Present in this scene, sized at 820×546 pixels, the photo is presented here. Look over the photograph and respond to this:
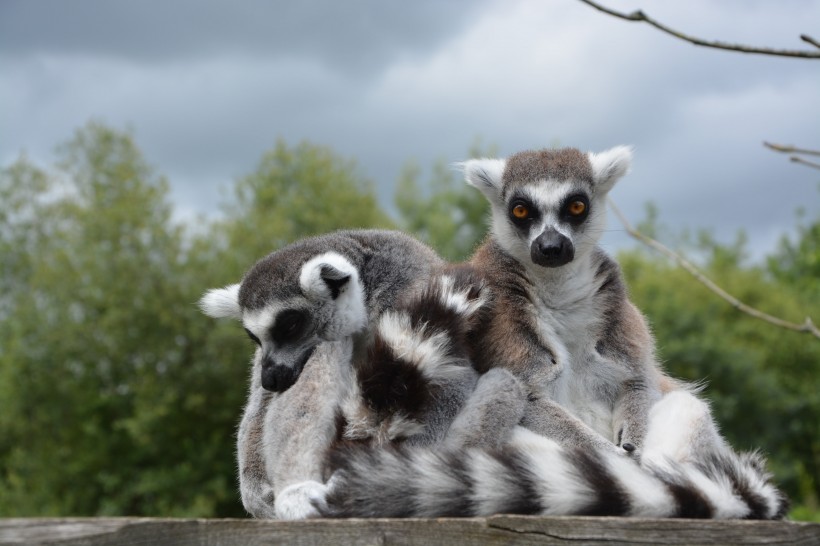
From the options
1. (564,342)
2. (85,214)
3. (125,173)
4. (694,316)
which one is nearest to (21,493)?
(85,214)

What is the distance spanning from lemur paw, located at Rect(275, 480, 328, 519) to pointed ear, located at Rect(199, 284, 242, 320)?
125cm

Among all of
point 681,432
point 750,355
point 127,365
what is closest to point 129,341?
point 127,365

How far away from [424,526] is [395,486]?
205 mm

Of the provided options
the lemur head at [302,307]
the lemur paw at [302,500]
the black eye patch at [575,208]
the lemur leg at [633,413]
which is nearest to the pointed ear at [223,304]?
the lemur head at [302,307]

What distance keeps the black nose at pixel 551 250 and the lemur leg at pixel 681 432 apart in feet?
2.47

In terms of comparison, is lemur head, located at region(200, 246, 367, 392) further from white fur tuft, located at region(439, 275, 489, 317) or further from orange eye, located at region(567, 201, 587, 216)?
orange eye, located at region(567, 201, 587, 216)

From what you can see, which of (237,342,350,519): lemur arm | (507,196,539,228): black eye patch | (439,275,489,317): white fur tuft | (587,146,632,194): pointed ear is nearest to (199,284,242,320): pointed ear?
(237,342,350,519): lemur arm

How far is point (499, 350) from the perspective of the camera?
12.2 ft

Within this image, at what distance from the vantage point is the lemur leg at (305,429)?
3078 millimetres

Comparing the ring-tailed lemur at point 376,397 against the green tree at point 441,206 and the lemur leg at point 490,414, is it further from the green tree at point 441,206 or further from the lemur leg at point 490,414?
the green tree at point 441,206

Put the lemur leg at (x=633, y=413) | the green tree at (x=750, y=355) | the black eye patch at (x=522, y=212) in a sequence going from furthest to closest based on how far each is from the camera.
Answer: the green tree at (x=750, y=355) → the black eye patch at (x=522, y=212) → the lemur leg at (x=633, y=413)

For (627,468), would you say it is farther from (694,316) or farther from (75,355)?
(694,316)

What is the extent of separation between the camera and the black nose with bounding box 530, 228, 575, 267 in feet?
13.3

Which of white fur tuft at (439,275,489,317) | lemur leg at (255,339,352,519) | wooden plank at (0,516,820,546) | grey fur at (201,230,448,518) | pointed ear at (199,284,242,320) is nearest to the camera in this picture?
wooden plank at (0,516,820,546)
